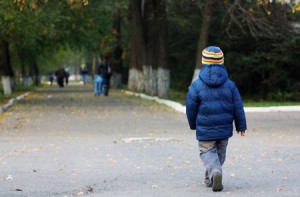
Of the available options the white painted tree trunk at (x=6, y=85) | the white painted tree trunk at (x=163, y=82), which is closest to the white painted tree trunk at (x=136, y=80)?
the white painted tree trunk at (x=6, y=85)

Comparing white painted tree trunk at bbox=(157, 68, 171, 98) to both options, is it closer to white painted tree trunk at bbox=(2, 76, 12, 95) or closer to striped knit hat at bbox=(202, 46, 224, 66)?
white painted tree trunk at bbox=(2, 76, 12, 95)

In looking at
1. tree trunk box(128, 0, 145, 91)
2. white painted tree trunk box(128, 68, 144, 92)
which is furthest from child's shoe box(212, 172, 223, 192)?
white painted tree trunk box(128, 68, 144, 92)

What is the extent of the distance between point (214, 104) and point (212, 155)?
57 cm

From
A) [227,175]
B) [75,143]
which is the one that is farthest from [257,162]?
[75,143]

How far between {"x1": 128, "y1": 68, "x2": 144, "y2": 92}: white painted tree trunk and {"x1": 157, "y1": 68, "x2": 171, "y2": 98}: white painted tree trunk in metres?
8.02

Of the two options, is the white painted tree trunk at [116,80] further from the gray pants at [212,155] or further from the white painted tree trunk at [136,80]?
the gray pants at [212,155]

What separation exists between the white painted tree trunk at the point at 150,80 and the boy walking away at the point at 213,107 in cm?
Result: 2444

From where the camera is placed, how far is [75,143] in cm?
1356

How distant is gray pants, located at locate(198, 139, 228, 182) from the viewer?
780 cm

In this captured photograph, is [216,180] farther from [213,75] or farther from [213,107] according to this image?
[213,75]

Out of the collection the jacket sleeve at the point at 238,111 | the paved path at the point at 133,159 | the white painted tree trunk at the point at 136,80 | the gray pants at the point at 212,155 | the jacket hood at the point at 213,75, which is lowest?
the white painted tree trunk at the point at 136,80

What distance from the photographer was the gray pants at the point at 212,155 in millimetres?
7805

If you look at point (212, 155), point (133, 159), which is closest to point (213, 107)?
point (212, 155)

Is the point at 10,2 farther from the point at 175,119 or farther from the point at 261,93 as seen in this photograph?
the point at 261,93
